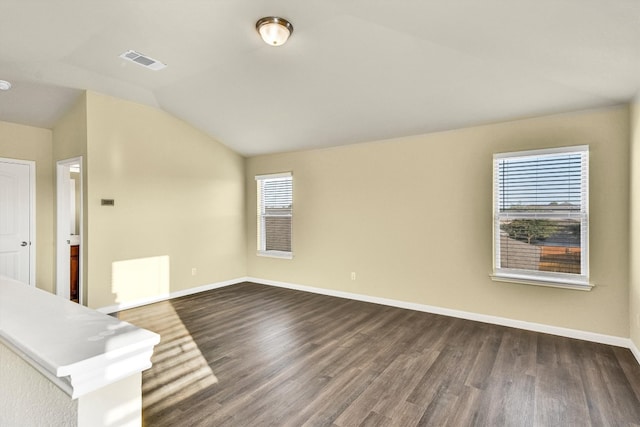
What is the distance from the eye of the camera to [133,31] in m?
3.08

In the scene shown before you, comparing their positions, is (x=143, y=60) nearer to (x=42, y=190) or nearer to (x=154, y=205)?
(x=154, y=205)

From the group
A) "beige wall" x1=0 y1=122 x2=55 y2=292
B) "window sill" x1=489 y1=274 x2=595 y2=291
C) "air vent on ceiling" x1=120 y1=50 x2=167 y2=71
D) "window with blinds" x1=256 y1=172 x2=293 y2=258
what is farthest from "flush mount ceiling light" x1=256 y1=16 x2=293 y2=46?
"beige wall" x1=0 y1=122 x2=55 y2=292

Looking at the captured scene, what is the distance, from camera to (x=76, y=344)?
808mm

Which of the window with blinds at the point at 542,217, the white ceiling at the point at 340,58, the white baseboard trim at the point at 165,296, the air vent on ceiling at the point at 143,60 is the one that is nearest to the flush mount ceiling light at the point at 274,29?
the white ceiling at the point at 340,58

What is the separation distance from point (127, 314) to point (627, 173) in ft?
Answer: 19.5

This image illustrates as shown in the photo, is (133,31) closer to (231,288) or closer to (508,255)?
(231,288)

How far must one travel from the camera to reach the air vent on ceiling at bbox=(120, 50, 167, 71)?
11.4ft

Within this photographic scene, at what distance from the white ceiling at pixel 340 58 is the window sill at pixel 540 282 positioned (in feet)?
6.04

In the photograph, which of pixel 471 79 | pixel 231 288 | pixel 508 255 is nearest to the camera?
pixel 471 79

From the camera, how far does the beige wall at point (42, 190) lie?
4.82m

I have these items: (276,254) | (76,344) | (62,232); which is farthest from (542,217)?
(62,232)

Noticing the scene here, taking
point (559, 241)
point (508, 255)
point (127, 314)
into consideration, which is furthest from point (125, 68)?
point (559, 241)

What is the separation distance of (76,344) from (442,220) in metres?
4.22

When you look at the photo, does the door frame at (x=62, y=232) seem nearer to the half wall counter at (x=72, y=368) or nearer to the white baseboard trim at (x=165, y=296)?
the white baseboard trim at (x=165, y=296)
